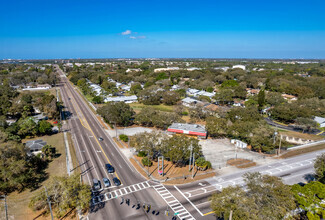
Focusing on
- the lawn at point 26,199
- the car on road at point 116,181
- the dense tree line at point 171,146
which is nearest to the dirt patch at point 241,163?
the dense tree line at point 171,146

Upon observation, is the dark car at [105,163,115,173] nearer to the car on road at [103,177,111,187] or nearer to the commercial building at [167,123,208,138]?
the car on road at [103,177,111,187]

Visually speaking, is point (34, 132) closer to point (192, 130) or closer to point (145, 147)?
point (145, 147)

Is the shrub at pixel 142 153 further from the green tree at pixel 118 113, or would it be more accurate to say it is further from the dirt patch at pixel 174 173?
the green tree at pixel 118 113

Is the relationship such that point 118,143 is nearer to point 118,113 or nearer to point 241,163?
point 118,113

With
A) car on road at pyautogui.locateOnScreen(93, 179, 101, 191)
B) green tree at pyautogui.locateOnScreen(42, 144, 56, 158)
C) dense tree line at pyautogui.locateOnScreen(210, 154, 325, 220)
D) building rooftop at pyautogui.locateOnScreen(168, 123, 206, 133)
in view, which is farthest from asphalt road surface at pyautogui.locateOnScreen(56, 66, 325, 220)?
building rooftop at pyautogui.locateOnScreen(168, 123, 206, 133)

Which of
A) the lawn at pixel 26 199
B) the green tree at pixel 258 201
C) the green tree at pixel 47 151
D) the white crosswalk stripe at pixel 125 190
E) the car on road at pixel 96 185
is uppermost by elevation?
the green tree at pixel 258 201

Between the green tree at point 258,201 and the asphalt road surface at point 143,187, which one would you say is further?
the asphalt road surface at point 143,187
